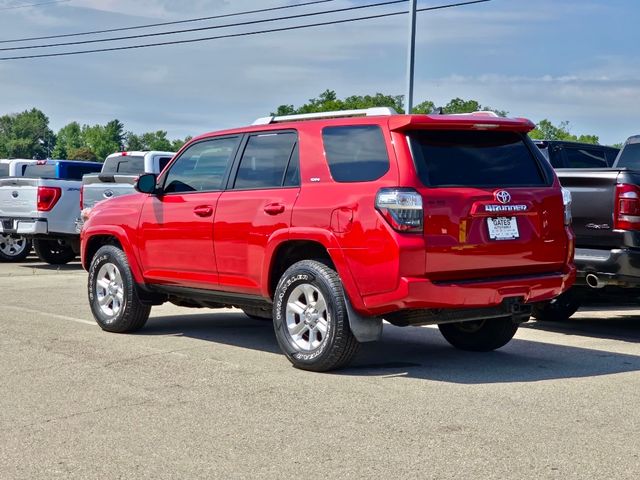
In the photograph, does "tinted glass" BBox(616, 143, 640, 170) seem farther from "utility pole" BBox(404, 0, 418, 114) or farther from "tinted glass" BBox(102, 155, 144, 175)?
"utility pole" BBox(404, 0, 418, 114)

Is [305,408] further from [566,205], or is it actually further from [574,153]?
[574,153]

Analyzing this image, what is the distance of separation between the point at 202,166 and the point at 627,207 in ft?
12.7

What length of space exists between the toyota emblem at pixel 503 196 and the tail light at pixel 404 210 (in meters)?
0.70

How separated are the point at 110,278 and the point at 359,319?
10.8 ft

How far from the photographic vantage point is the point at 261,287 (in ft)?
25.0

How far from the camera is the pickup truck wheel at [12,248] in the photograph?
18891 millimetres

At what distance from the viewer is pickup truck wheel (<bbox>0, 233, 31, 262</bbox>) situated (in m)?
18.9

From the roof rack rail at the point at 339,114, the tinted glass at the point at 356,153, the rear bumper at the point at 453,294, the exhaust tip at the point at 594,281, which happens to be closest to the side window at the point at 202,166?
the roof rack rail at the point at 339,114

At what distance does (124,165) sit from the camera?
1892cm

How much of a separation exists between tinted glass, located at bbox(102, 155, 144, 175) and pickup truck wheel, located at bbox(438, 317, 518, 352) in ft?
37.2

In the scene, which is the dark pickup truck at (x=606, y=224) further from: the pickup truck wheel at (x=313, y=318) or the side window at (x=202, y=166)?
the side window at (x=202, y=166)

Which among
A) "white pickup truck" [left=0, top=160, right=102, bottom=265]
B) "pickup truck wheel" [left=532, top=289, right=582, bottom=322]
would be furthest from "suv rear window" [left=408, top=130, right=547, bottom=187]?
"white pickup truck" [left=0, top=160, right=102, bottom=265]

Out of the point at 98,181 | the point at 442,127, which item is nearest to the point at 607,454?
the point at 442,127

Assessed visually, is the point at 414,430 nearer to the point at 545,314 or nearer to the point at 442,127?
the point at 442,127
